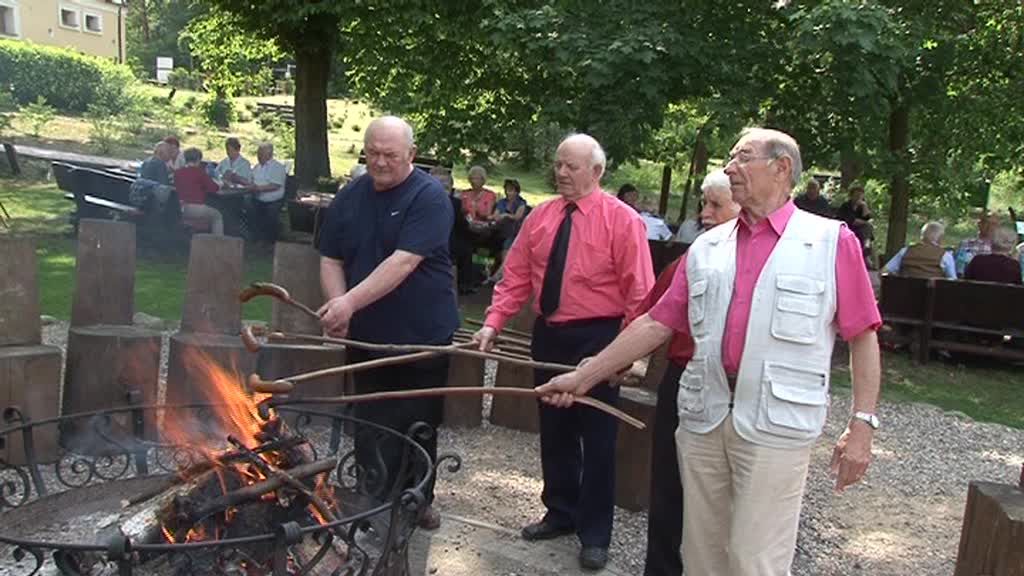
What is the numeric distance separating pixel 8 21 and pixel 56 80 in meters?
14.3

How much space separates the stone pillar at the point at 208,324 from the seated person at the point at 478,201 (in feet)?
20.3

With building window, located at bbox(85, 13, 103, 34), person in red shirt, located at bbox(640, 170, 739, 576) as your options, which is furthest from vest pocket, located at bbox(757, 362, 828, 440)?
building window, located at bbox(85, 13, 103, 34)

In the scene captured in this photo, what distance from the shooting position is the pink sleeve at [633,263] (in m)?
3.86

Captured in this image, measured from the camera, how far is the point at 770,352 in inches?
106

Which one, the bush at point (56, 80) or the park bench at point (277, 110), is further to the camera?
the park bench at point (277, 110)

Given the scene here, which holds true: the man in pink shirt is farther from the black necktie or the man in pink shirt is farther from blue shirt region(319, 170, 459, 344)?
blue shirt region(319, 170, 459, 344)

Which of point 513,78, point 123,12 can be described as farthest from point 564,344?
point 123,12

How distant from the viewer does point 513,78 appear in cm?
1176

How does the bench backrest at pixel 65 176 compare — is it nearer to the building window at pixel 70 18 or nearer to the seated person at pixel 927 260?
the seated person at pixel 927 260

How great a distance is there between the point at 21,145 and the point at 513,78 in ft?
43.3

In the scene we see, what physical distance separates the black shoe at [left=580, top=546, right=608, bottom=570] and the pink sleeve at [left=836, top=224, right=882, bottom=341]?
1.74 meters

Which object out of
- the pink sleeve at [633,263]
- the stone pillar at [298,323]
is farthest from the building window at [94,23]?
the pink sleeve at [633,263]

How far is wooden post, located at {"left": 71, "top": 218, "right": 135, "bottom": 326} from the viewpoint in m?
4.92

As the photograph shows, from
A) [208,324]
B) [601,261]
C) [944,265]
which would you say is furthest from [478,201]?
[601,261]
